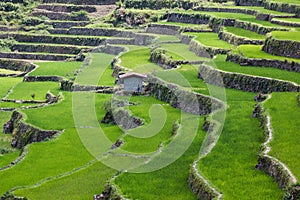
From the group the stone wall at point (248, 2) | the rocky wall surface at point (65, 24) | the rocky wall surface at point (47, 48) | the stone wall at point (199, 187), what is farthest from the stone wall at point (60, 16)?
the stone wall at point (199, 187)

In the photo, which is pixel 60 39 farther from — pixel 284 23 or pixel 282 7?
pixel 284 23

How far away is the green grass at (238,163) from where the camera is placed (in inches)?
748

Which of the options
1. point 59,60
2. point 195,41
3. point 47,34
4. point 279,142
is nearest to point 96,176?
point 279,142

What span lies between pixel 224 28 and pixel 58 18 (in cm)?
3205

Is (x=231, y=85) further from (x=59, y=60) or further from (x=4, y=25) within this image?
(x=4, y=25)

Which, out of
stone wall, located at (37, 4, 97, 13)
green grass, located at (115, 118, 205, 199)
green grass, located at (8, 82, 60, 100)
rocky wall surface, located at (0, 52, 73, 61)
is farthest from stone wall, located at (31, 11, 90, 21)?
green grass, located at (115, 118, 205, 199)

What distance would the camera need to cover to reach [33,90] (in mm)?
52562

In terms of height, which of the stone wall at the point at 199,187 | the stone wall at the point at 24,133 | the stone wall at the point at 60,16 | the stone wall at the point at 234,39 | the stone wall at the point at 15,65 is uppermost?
the stone wall at the point at 199,187

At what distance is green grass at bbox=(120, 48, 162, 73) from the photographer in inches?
1911

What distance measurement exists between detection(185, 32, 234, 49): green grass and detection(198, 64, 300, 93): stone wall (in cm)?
1136

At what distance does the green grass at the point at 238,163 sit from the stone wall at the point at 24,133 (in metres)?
10.2

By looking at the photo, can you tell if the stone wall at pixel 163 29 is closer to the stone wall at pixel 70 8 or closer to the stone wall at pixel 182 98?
the stone wall at pixel 70 8

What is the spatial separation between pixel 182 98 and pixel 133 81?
801 centimetres

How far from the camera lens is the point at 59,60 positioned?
6725 centimetres
